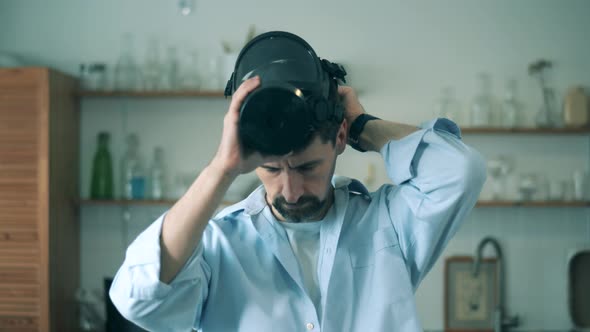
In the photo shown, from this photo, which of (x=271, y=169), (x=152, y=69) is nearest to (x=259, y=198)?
(x=271, y=169)

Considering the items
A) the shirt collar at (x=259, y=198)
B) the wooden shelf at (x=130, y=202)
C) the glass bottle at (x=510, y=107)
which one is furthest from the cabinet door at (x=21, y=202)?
the glass bottle at (x=510, y=107)

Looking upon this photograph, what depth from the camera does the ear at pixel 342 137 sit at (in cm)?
131

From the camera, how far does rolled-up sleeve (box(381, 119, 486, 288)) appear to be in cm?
120

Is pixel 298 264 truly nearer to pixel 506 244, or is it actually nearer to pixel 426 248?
pixel 426 248

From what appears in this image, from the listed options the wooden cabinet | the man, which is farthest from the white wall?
the man

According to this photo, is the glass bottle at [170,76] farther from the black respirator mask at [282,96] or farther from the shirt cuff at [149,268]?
the shirt cuff at [149,268]

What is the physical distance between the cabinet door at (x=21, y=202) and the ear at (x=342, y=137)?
2163mm

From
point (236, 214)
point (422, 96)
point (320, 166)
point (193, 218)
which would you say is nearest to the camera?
point (193, 218)

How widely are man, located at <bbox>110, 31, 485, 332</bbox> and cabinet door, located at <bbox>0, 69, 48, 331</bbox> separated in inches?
80.3

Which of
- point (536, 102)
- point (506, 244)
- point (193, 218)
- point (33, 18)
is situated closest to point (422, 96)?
point (536, 102)

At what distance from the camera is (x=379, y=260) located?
127cm

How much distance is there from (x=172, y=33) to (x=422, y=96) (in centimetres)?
141

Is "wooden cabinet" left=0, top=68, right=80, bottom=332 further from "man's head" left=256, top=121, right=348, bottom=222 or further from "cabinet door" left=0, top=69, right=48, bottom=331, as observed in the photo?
"man's head" left=256, top=121, right=348, bottom=222

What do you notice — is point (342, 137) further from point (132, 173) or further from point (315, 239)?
point (132, 173)
